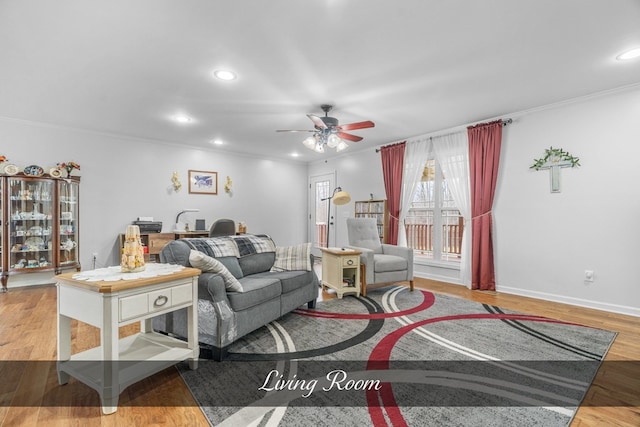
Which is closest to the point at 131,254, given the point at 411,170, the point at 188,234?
the point at 188,234

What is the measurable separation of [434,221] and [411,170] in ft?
3.18

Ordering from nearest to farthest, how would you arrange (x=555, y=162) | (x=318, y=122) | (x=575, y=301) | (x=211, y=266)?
(x=211, y=266)
(x=318, y=122)
(x=575, y=301)
(x=555, y=162)

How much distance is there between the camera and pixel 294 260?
11.2ft

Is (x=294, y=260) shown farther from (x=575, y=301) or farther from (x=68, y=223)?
(x=68, y=223)

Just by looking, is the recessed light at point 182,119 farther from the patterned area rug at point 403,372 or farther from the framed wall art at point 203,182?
the patterned area rug at point 403,372

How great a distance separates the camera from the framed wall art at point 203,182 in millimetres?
5965

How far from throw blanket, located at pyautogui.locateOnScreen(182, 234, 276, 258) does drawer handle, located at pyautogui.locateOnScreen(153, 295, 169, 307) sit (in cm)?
85

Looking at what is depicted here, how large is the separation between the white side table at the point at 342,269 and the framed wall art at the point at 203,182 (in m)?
3.23

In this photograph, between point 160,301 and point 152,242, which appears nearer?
point 160,301

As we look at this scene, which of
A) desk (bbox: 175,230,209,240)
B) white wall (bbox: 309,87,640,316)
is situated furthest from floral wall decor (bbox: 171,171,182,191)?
white wall (bbox: 309,87,640,316)

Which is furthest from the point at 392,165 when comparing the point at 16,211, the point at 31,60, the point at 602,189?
the point at 16,211

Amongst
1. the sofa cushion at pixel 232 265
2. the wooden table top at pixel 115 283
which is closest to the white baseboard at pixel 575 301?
the sofa cushion at pixel 232 265

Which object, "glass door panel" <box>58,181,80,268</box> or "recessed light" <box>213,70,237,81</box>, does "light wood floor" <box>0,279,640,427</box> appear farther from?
"recessed light" <box>213,70,237,81</box>

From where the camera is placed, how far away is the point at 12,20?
7.09 feet
